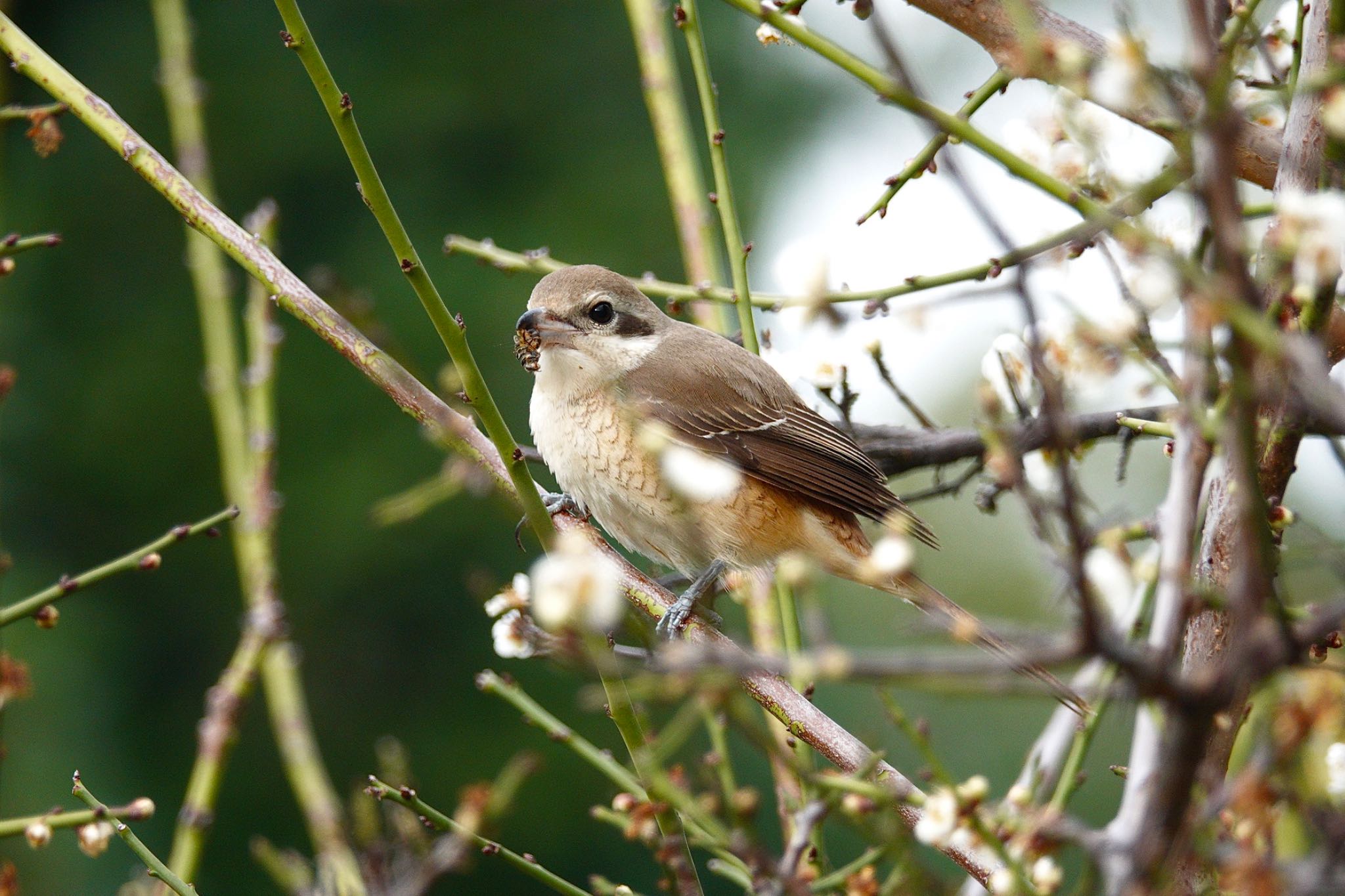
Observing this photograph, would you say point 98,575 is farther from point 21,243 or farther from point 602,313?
point 602,313

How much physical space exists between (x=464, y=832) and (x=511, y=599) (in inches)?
10.4

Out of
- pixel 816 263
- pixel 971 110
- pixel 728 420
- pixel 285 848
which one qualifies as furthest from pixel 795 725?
pixel 285 848

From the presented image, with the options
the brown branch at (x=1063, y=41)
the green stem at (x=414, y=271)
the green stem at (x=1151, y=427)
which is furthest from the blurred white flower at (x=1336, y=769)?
the green stem at (x=414, y=271)

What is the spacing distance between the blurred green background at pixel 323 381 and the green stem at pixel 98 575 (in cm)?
565

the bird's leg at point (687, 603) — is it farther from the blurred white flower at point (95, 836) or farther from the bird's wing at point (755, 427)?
the blurred white flower at point (95, 836)

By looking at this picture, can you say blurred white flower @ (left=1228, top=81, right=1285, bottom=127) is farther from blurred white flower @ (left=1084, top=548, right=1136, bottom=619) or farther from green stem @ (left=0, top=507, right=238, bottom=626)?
green stem @ (left=0, top=507, right=238, bottom=626)

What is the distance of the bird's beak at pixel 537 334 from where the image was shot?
2768mm

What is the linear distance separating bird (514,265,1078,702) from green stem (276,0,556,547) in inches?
50.0

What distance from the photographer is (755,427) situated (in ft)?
10.1

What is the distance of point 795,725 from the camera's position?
5.50ft

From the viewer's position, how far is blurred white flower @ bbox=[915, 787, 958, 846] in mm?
943

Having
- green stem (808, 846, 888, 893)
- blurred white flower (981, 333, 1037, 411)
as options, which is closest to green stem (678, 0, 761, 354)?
blurred white flower (981, 333, 1037, 411)

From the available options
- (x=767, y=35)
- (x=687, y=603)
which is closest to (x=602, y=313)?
(x=687, y=603)

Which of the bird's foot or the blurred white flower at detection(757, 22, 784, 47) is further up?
the blurred white flower at detection(757, 22, 784, 47)
